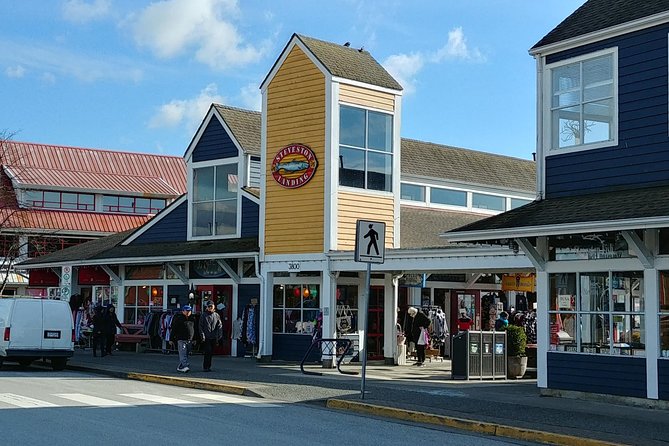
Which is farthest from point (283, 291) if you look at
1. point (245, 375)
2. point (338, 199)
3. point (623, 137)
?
point (623, 137)

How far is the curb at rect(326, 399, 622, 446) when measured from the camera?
1290 cm

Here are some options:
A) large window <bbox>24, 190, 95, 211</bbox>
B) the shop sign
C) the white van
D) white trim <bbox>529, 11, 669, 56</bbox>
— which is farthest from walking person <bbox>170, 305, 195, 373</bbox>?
large window <bbox>24, 190, 95, 211</bbox>

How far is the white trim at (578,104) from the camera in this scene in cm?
1728

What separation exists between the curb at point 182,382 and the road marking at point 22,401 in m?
3.95

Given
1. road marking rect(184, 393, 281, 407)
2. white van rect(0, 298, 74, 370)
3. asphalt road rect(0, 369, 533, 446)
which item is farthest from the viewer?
white van rect(0, 298, 74, 370)

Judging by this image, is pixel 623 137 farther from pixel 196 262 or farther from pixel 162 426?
pixel 196 262

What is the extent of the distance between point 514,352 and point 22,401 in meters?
11.8

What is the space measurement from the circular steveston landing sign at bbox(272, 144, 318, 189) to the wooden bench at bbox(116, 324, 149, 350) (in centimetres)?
853

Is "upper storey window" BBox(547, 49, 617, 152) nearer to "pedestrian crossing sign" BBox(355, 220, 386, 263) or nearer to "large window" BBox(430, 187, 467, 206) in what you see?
"pedestrian crossing sign" BBox(355, 220, 386, 263)

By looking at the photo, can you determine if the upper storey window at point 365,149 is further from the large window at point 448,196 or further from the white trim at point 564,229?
the white trim at point 564,229

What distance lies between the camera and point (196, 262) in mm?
30688

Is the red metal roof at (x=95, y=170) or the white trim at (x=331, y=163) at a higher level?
the red metal roof at (x=95, y=170)

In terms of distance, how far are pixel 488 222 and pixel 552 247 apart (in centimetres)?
125

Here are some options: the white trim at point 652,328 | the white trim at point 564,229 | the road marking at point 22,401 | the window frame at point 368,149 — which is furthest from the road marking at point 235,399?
the window frame at point 368,149
